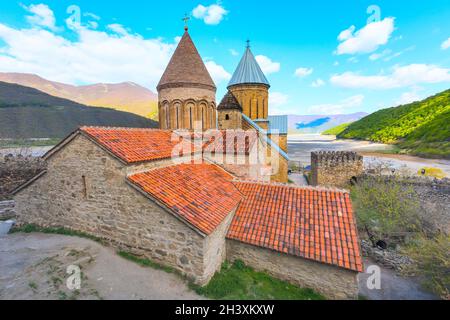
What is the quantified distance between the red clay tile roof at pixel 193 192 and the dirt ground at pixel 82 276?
1.72m

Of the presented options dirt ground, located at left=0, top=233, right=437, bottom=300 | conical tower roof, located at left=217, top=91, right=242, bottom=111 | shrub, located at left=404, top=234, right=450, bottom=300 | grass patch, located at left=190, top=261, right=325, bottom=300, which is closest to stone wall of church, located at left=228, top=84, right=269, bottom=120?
conical tower roof, located at left=217, top=91, right=242, bottom=111

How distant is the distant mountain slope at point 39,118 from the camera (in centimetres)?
3783

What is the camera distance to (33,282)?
174 inches

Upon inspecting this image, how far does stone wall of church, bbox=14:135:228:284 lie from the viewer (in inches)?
198

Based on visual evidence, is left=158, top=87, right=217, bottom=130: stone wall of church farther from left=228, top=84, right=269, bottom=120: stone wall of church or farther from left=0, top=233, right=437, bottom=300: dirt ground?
left=228, top=84, right=269, bottom=120: stone wall of church

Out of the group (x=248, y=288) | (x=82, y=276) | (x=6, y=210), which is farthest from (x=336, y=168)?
(x=6, y=210)

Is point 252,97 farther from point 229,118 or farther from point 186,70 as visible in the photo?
point 186,70

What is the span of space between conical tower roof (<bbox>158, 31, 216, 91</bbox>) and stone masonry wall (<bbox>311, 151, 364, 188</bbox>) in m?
12.3

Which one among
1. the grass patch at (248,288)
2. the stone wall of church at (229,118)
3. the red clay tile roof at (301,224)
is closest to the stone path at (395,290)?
the red clay tile roof at (301,224)

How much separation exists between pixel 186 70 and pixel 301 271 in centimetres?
1065

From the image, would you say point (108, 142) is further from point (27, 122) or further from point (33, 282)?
point (27, 122)

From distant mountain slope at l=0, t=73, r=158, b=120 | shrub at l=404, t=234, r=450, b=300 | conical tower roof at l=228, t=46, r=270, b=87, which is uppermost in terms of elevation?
distant mountain slope at l=0, t=73, r=158, b=120
